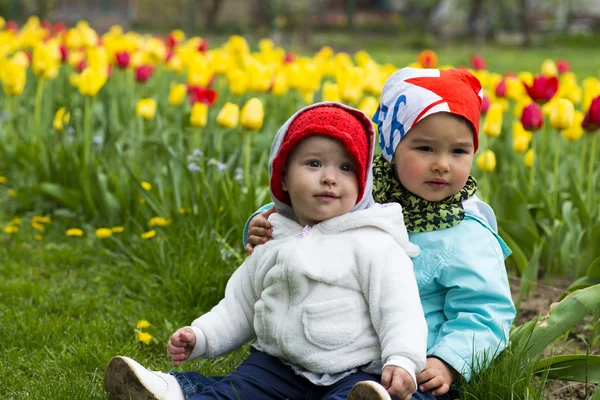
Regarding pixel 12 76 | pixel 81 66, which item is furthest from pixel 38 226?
pixel 81 66

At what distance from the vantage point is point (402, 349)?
1846 mm

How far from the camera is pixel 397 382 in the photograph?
1.80 metres

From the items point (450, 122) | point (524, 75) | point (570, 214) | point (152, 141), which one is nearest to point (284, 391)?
point (450, 122)

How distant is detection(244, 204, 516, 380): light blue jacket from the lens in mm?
2023

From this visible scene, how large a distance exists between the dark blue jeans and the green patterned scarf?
1.41 ft

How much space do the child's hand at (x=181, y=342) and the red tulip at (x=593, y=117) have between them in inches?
75.3

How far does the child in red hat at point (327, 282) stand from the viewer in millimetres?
1945

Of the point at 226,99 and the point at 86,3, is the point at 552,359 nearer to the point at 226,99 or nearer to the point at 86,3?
the point at 226,99

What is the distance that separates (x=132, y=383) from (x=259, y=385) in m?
0.31

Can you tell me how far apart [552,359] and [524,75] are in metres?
3.11

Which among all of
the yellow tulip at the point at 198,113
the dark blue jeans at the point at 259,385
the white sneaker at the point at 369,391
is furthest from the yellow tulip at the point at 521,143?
the white sneaker at the point at 369,391

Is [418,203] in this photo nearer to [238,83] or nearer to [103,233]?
[103,233]

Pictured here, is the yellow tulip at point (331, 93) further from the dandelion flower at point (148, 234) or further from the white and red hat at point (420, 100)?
the white and red hat at point (420, 100)

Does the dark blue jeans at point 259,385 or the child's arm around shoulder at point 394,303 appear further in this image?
the dark blue jeans at point 259,385
